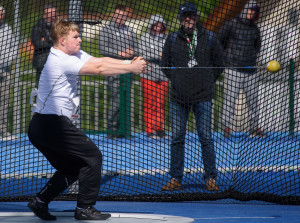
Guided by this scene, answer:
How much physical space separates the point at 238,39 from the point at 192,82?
970 mm

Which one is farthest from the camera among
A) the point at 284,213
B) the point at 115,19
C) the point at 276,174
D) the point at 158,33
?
the point at 158,33

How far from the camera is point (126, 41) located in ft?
24.8

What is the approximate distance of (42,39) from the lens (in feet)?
24.2

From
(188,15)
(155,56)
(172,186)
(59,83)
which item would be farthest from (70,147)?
(155,56)

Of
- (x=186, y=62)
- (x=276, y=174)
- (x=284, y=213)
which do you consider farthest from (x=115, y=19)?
(x=284, y=213)

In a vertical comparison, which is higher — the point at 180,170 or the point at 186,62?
the point at 186,62

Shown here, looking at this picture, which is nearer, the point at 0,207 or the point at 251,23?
the point at 0,207

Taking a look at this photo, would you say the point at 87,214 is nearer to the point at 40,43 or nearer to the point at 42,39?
the point at 40,43

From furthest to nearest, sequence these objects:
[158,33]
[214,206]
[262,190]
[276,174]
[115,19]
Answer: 1. [158,33]
2. [115,19]
3. [276,174]
4. [262,190]
5. [214,206]

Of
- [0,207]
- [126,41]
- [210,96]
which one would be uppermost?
[126,41]

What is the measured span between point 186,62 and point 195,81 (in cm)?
23

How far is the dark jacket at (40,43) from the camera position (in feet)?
22.3

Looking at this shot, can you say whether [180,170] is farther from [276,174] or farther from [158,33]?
[158,33]

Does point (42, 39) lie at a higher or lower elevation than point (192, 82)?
higher
